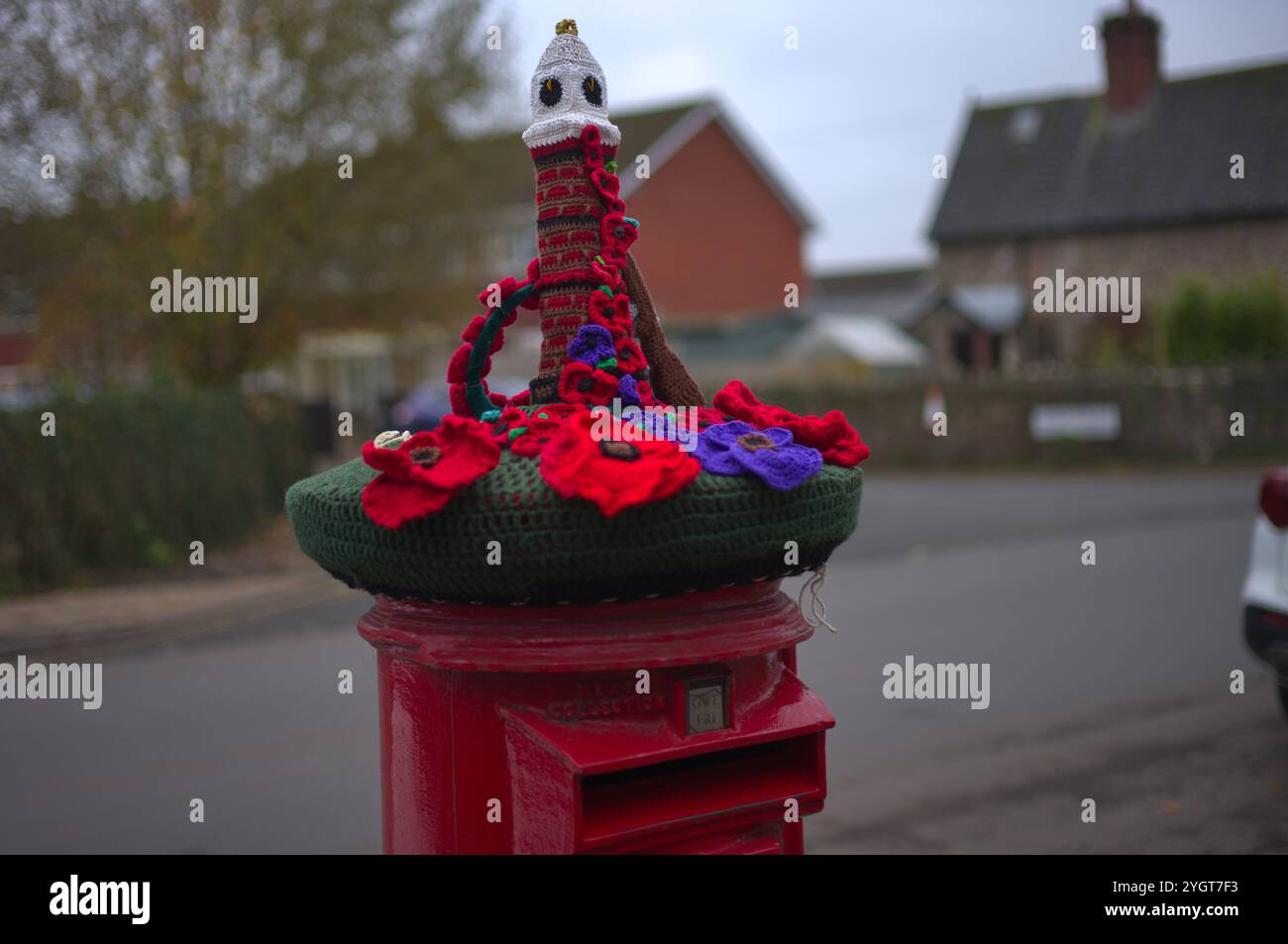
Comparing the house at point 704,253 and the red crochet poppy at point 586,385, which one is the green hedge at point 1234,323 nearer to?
the house at point 704,253

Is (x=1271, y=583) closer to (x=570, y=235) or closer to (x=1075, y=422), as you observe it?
(x=570, y=235)

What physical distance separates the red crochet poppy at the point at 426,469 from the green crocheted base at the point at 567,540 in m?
0.04

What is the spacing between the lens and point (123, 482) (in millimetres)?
10664

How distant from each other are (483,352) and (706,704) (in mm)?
727

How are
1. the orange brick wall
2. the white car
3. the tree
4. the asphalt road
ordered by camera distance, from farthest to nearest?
the orange brick wall, the tree, the white car, the asphalt road

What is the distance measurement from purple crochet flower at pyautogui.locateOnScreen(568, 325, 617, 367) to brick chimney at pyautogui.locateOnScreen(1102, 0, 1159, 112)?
2996cm

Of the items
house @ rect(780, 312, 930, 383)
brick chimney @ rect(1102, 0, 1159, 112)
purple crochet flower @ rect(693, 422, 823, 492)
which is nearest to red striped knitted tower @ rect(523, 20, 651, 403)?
purple crochet flower @ rect(693, 422, 823, 492)

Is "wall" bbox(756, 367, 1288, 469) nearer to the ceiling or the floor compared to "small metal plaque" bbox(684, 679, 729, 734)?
nearer to the ceiling

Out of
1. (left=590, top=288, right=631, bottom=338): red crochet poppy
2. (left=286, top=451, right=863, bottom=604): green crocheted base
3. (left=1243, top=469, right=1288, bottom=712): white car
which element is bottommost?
(left=1243, top=469, right=1288, bottom=712): white car

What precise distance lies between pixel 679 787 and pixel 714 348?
26.7 meters

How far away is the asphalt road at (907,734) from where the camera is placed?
178 inches

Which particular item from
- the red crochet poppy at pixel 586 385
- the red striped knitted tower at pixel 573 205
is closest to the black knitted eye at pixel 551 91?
the red striped knitted tower at pixel 573 205

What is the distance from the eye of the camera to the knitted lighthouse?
1611mm

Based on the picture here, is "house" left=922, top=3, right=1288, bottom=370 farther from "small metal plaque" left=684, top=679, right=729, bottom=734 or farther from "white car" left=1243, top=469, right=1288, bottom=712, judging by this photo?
"small metal plaque" left=684, top=679, right=729, bottom=734
